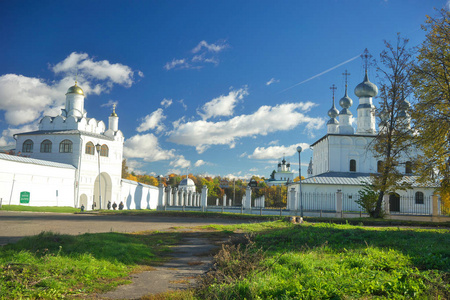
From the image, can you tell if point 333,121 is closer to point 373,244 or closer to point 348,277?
point 373,244

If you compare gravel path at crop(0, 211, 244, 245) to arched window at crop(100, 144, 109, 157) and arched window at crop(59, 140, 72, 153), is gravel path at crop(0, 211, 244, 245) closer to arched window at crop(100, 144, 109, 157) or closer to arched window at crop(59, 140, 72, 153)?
arched window at crop(59, 140, 72, 153)

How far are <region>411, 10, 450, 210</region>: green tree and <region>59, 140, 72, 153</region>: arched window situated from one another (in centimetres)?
3563

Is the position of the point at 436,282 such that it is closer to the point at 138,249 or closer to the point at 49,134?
the point at 138,249

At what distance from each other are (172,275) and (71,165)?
1479 inches

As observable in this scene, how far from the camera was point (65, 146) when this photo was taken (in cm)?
4231

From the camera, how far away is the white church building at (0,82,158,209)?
3262 centimetres

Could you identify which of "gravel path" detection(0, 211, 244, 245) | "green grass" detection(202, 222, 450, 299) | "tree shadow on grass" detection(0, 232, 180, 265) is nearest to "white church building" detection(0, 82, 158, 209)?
"gravel path" detection(0, 211, 244, 245)

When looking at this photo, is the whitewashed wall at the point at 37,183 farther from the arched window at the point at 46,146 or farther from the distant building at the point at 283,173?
the distant building at the point at 283,173

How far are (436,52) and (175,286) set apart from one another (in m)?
17.7

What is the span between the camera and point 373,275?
16.5 ft

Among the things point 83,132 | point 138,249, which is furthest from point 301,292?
point 83,132

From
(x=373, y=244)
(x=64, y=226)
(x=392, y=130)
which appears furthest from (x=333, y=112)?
(x=373, y=244)

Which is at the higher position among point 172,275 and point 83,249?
point 83,249

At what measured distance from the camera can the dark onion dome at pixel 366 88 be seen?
41031 mm
